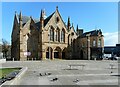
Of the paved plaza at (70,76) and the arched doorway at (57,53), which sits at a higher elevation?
the arched doorway at (57,53)

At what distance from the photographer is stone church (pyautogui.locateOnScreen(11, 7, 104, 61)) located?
233 ft

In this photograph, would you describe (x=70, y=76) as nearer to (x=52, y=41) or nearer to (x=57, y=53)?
(x=52, y=41)

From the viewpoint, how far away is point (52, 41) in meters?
74.0

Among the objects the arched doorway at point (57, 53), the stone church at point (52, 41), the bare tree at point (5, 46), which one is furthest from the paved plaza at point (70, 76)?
the bare tree at point (5, 46)

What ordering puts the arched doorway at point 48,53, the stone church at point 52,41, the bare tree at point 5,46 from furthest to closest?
the bare tree at point 5,46 < the arched doorway at point 48,53 < the stone church at point 52,41

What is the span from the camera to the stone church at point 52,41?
70938mm

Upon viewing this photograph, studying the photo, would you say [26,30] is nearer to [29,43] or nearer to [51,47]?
[29,43]

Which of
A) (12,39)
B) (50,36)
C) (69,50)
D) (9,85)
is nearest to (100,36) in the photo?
(69,50)

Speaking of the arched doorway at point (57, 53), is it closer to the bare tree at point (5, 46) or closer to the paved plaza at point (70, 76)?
the bare tree at point (5, 46)

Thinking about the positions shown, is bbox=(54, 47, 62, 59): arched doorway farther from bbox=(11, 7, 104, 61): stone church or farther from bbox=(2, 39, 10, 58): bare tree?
bbox=(2, 39, 10, 58): bare tree

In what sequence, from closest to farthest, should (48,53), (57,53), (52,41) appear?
(48,53) < (52,41) < (57,53)

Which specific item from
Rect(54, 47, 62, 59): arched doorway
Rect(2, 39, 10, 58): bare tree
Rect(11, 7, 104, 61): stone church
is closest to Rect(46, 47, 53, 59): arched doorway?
Rect(11, 7, 104, 61): stone church

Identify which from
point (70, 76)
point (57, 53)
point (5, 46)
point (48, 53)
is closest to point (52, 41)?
point (48, 53)

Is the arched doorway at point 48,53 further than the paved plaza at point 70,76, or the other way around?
the arched doorway at point 48,53
